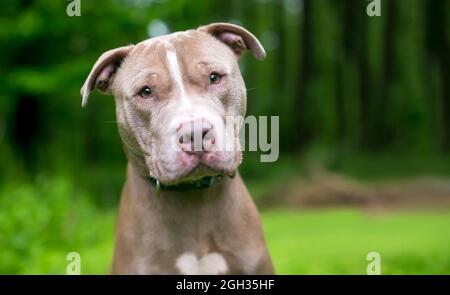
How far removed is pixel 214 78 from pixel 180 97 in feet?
0.76

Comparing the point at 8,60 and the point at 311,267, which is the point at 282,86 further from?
the point at 311,267

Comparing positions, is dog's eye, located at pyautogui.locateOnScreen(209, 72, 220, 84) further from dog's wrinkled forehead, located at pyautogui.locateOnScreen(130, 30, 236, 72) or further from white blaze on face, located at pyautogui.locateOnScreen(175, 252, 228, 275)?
white blaze on face, located at pyautogui.locateOnScreen(175, 252, 228, 275)

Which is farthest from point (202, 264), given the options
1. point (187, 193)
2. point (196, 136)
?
point (196, 136)

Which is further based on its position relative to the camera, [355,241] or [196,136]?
[355,241]

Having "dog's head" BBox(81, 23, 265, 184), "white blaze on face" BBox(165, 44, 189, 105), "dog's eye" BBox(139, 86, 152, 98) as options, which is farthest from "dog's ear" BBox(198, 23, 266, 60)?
"dog's eye" BBox(139, 86, 152, 98)

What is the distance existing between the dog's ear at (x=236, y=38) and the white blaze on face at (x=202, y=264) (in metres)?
0.99

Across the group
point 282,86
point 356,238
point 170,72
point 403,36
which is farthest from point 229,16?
point 170,72

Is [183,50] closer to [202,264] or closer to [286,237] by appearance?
[202,264]

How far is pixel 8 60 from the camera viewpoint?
10.4m

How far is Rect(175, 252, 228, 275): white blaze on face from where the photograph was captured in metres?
3.20

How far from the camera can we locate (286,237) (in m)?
7.89

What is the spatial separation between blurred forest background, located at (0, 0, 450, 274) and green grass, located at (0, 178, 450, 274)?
19 millimetres

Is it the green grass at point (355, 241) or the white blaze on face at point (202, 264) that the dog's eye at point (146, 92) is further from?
the green grass at point (355, 241)
